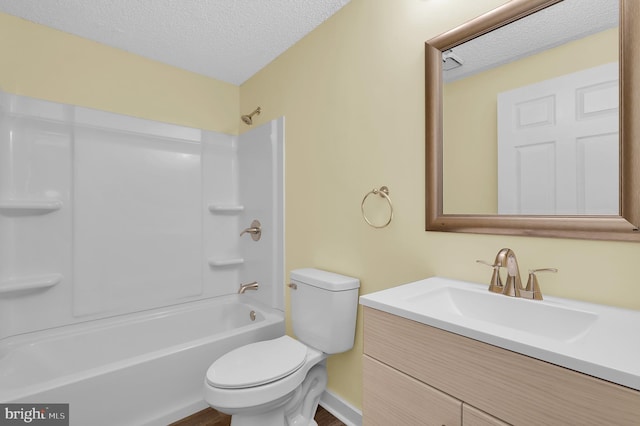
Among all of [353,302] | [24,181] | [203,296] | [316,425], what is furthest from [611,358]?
[24,181]

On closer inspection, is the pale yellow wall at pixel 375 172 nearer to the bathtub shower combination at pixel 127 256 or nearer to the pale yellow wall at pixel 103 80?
the bathtub shower combination at pixel 127 256

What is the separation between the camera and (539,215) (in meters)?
0.96

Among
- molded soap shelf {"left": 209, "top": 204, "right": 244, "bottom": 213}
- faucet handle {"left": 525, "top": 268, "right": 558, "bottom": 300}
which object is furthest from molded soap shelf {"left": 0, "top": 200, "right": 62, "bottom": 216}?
faucet handle {"left": 525, "top": 268, "right": 558, "bottom": 300}

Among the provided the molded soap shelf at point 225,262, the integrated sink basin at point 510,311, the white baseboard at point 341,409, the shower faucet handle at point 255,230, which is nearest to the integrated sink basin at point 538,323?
the integrated sink basin at point 510,311

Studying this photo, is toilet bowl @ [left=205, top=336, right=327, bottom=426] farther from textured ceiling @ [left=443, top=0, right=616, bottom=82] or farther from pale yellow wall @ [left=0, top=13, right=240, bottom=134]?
pale yellow wall @ [left=0, top=13, right=240, bottom=134]

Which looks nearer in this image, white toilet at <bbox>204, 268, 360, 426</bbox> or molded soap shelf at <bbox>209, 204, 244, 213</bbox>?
white toilet at <bbox>204, 268, 360, 426</bbox>

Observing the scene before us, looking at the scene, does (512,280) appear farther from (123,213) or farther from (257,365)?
(123,213)

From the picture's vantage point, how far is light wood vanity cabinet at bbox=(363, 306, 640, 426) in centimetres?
54

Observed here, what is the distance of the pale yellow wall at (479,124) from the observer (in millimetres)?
967

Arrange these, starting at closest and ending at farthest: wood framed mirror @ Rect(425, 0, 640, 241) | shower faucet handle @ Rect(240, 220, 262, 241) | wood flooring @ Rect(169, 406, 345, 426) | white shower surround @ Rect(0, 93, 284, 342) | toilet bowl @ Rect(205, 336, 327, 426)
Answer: wood framed mirror @ Rect(425, 0, 640, 241) → toilet bowl @ Rect(205, 336, 327, 426) → wood flooring @ Rect(169, 406, 345, 426) → white shower surround @ Rect(0, 93, 284, 342) → shower faucet handle @ Rect(240, 220, 262, 241)

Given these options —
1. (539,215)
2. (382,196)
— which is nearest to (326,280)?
(382,196)

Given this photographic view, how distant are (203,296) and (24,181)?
138 cm

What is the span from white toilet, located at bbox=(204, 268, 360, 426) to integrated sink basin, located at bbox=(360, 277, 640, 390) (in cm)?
52

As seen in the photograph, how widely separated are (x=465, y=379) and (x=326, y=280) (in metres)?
0.86
